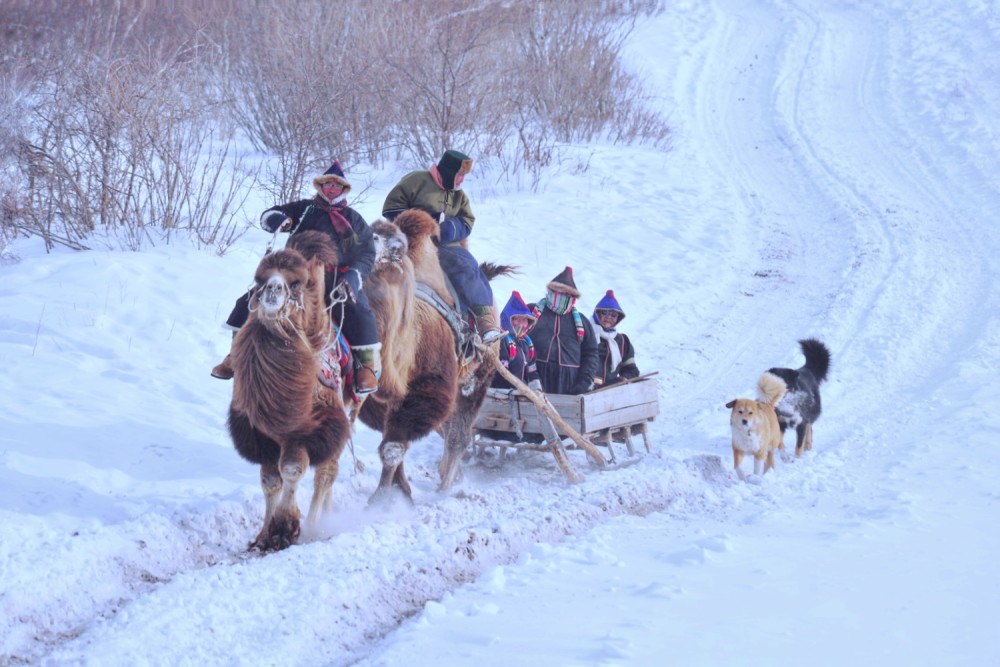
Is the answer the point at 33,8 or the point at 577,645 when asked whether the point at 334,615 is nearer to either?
the point at 577,645

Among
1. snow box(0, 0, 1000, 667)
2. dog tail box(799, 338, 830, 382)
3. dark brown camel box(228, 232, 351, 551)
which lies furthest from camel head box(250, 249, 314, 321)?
dog tail box(799, 338, 830, 382)

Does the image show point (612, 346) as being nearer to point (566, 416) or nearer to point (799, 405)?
point (566, 416)

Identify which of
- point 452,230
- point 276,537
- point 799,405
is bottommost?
point 276,537

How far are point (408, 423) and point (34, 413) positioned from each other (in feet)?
9.30

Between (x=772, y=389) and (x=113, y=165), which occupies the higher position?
(x=113, y=165)

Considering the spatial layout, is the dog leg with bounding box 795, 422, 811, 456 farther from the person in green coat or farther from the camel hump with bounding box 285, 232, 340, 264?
the camel hump with bounding box 285, 232, 340, 264

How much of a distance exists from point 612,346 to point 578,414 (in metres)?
1.50

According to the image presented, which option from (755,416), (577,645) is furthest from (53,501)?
(755,416)

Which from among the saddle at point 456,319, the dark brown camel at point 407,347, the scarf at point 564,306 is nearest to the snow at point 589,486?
the dark brown camel at point 407,347

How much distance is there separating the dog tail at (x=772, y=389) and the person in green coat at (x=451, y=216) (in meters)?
2.75

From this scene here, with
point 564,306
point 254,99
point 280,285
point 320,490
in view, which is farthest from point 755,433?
point 254,99

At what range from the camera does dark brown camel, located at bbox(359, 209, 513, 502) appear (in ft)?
21.8

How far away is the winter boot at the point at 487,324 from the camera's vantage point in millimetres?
7639

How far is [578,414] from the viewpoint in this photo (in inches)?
322
